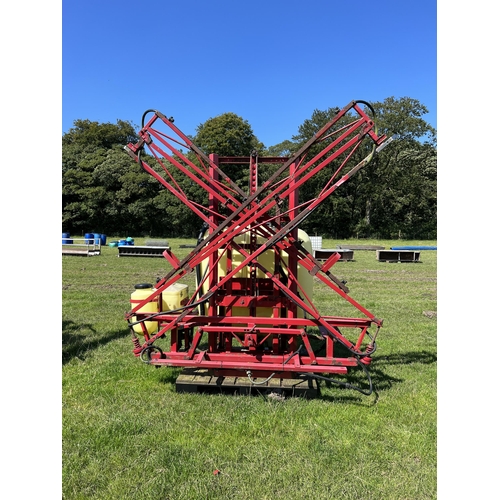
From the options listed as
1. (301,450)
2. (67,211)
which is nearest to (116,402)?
(301,450)

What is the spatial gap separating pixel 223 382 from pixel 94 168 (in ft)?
149

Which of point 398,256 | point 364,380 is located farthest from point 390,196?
point 364,380

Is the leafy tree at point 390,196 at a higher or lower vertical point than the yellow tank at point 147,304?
higher

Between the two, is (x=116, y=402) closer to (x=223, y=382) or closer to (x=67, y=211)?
(x=223, y=382)

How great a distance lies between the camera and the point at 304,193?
40.7m

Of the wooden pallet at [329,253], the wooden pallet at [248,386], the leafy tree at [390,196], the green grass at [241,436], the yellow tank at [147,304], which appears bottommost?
the green grass at [241,436]

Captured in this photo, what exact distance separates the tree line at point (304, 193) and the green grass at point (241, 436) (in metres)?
34.1

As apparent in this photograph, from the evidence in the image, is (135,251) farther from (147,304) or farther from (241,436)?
(241,436)

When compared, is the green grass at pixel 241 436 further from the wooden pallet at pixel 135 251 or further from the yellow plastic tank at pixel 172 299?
the wooden pallet at pixel 135 251

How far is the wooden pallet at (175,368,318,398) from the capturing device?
431 centimetres

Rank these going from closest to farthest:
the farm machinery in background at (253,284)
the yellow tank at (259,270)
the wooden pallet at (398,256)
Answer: the farm machinery in background at (253,284)
the yellow tank at (259,270)
the wooden pallet at (398,256)

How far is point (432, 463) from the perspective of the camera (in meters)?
3.19

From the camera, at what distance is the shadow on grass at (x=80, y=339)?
19.2 feet

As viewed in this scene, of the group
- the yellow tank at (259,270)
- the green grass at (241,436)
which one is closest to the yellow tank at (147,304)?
the green grass at (241,436)
